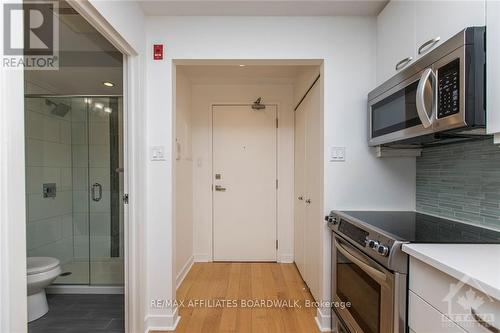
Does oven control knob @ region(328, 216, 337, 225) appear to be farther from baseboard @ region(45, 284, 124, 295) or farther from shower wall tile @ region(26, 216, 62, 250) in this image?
shower wall tile @ region(26, 216, 62, 250)

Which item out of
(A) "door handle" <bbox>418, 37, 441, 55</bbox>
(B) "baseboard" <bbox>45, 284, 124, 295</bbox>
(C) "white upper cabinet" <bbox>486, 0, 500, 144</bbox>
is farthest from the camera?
(B) "baseboard" <bbox>45, 284, 124, 295</bbox>

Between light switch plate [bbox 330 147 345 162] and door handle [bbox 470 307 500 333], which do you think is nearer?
door handle [bbox 470 307 500 333]

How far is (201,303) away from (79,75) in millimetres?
2435

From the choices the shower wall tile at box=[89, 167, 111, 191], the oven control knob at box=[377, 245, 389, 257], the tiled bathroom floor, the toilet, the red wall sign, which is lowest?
the tiled bathroom floor

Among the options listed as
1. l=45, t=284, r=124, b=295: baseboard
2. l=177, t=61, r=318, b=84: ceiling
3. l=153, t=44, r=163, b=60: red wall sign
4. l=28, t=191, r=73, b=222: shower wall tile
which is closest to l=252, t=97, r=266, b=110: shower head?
l=177, t=61, r=318, b=84: ceiling

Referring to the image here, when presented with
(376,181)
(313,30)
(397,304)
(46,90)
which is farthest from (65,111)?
(397,304)

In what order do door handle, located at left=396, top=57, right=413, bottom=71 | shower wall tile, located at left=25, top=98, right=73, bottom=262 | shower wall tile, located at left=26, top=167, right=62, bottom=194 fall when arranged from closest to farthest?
door handle, located at left=396, top=57, right=413, bottom=71
shower wall tile, located at left=26, top=167, right=62, bottom=194
shower wall tile, located at left=25, top=98, right=73, bottom=262

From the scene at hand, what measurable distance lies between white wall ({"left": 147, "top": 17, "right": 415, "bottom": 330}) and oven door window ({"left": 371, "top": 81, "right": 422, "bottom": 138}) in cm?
22

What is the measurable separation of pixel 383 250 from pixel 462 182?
2.62 feet

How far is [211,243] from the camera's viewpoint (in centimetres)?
320

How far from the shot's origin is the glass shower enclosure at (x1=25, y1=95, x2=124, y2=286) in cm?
238

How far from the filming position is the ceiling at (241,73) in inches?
105
